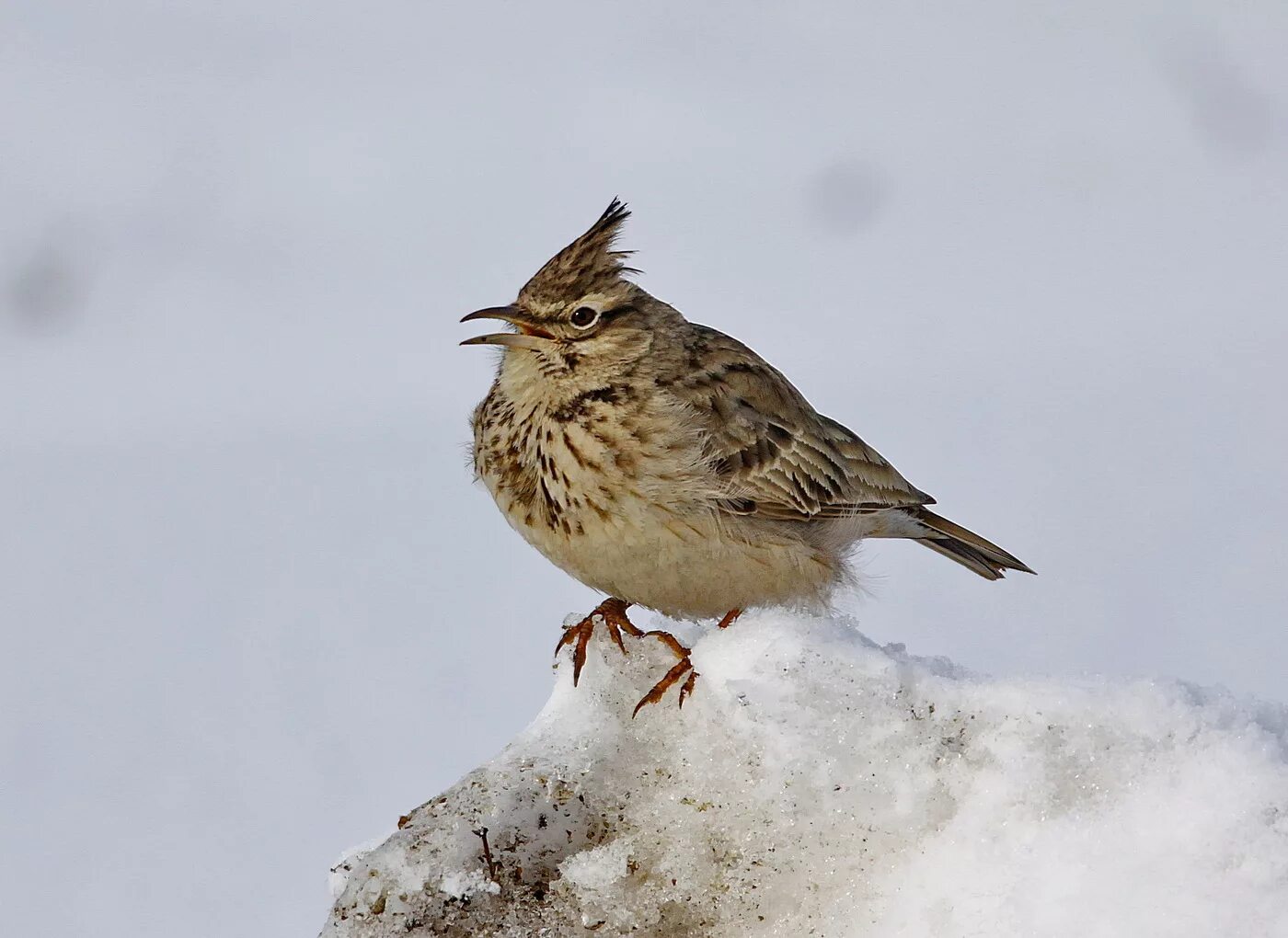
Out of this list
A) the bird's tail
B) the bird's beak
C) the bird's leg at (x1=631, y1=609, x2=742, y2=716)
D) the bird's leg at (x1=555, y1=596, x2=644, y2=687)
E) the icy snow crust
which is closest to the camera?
the icy snow crust

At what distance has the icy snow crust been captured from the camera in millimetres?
2826

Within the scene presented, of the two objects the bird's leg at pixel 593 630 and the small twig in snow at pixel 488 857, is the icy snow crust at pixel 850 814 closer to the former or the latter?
the small twig in snow at pixel 488 857

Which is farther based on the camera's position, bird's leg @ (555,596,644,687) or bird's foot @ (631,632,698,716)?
bird's leg @ (555,596,644,687)

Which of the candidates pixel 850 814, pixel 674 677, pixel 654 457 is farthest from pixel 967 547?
pixel 850 814

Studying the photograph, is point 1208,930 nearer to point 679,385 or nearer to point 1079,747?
point 1079,747

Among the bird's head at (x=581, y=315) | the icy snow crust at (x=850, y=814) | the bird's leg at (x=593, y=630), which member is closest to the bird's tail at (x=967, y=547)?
the bird's head at (x=581, y=315)

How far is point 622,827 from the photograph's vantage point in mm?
3662

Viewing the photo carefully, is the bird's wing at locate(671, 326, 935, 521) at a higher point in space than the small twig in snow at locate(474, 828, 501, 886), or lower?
higher

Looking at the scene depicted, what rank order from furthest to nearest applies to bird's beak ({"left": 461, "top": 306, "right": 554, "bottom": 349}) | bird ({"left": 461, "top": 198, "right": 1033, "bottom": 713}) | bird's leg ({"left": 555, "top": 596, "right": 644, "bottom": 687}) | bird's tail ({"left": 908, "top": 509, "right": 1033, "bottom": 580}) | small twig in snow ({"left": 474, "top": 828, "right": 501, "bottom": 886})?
bird's tail ({"left": 908, "top": 509, "right": 1033, "bottom": 580})
bird's beak ({"left": 461, "top": 306, "right": 554, "bottom": 349})
bird ({"left": 461, "top": 198, "right": 1033, "bottom": 713})
bird's leg ({"left": 555, "top": 596, "right": 644, "bottom": 687})
small twig in snow ({"left": 474, "top": 828, "right": 501, "bottom": 886})

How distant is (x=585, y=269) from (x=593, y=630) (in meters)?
1.59

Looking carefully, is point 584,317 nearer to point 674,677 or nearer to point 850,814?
point 674,677

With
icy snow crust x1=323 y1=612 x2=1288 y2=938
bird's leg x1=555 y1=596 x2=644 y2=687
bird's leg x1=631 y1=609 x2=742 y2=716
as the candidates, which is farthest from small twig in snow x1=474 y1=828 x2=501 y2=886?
bird's leg x1=555 y1=596 x2=644 y2=687

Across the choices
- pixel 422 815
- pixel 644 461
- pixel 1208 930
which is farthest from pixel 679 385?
pixel 1208 930

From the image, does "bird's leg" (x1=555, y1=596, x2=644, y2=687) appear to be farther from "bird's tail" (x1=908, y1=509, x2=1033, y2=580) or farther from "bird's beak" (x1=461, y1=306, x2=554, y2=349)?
"bird's tail" (x1=908, y1=509, x2=1033, y2=580)
